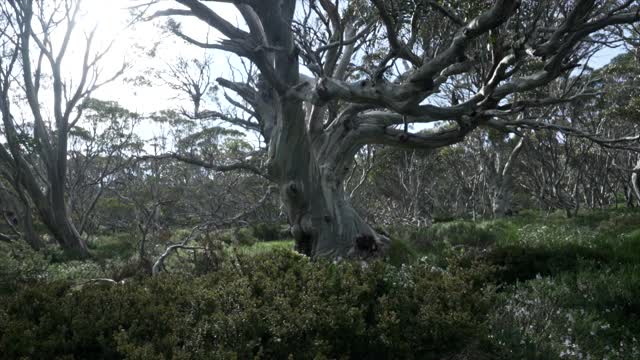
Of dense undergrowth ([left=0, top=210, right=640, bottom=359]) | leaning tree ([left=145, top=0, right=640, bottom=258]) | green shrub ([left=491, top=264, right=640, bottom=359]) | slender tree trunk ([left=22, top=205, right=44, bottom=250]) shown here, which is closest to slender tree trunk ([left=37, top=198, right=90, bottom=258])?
slender tree trunk ([left=22, top=205, right=44, bottom=250])

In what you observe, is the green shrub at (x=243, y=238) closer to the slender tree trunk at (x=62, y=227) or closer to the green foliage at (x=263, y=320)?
the slender tree trunk at (x=62, y=227)

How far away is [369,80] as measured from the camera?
6.50 metres

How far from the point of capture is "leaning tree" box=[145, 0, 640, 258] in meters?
6.15

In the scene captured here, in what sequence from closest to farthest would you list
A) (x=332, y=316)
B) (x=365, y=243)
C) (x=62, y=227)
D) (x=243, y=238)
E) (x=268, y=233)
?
(x=332, y=316), (x=365, y=243), (x=62, y=227), (x=243, y=238), (x=268, y=233)

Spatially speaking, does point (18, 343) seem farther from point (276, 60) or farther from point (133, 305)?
point (276, 60)

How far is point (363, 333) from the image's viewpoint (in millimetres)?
3609

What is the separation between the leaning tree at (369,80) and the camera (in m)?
6.15

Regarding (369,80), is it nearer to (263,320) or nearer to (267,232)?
(263,320)

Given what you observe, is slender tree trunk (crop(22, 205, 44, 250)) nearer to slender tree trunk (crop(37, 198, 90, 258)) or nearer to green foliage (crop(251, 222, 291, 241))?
slender tree trunk (crop(37, 198, 90, 258))

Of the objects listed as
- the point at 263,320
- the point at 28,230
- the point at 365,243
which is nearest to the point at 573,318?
the point at 263,320

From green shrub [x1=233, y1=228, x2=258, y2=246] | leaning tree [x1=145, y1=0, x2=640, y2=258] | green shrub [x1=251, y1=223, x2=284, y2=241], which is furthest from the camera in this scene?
green shrub [x1=251, y1=223, x2=284, y2=241]

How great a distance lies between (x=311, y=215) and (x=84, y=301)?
4.92 meters

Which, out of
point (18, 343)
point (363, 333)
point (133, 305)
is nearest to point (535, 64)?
point (363, 333)

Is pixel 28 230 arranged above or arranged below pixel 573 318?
above
